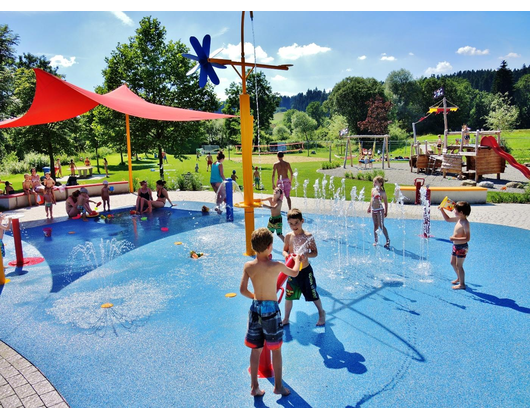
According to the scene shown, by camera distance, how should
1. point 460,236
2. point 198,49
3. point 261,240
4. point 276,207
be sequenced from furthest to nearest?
point 276,207
point 198,49
point 460,236
point 261,240

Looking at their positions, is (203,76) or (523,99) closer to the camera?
(203,76)

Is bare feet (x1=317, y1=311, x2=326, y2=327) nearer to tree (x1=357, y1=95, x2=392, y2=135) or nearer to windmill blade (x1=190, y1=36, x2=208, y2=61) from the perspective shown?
windmill blade (x1=190, y1=36, x2=208, y2=61)

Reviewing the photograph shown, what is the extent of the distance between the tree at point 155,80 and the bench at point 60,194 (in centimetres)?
268

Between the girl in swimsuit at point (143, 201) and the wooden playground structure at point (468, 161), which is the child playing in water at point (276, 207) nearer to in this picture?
the girl in swimsuit at point (143, 201)

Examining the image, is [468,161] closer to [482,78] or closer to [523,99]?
[523,99]

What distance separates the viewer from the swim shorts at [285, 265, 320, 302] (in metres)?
4.64

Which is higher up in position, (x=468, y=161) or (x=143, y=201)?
(x=468, y=161)

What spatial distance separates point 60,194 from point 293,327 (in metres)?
13.9

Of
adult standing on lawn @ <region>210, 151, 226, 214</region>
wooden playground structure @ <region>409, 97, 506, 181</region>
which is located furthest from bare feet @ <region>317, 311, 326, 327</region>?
wooden playground structure @ <region>409, 97, 506, 181</region>

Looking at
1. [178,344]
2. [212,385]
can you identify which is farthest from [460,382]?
[178,344]

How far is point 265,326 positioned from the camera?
340 centimetres

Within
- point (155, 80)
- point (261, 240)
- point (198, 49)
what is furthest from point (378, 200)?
point (155, 80)

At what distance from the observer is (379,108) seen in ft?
169

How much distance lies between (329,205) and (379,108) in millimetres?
43258
